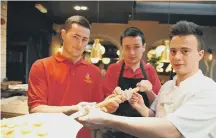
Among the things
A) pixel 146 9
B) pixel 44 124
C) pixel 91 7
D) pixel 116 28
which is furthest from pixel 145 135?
pixel 116 28

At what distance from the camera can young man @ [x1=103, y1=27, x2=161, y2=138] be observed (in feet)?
6.15

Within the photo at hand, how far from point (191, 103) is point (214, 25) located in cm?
601

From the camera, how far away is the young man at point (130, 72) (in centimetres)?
188

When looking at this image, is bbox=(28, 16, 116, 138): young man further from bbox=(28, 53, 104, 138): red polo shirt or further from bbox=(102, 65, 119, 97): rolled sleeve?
bbox=(102, 65, 119, 97): rolled sleeve

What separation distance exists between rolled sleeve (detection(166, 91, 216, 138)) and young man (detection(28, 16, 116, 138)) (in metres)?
0.76

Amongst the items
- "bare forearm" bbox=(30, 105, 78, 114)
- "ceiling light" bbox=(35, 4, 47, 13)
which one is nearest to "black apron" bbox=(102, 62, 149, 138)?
"bare forearm" bbox=(30, 105, 78, 114)

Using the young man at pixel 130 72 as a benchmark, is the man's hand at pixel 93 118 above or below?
below

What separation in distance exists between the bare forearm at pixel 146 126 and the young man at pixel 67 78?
0.54 m

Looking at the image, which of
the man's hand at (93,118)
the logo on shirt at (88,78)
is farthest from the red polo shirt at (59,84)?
the man's hand at (93,118)

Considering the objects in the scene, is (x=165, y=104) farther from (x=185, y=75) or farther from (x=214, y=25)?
(x=214, y=25)

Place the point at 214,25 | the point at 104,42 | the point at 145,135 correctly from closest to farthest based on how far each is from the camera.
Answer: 1. the point at 145,135
2. the point at 214,25
3. the point at 104,42

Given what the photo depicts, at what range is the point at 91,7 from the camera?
509 centimetres

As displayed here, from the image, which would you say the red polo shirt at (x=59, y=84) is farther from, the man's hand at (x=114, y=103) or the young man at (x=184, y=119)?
the young man at (x=184, y=119)

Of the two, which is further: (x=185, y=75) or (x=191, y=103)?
(x=185, y=75)
